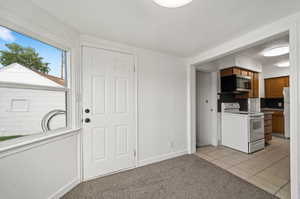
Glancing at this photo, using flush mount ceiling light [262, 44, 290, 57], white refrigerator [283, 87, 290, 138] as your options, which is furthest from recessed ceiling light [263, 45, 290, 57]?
white refrigerator [283, 87, 290, 138]

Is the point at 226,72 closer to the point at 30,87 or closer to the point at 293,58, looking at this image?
the point at 293,58

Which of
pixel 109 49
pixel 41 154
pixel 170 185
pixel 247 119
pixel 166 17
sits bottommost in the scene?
pixel 170 185

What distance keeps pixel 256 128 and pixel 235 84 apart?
3.77ft

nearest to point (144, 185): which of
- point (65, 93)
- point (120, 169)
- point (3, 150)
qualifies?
point (120, 169)

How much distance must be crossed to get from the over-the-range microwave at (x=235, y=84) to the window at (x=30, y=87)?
3.63 m

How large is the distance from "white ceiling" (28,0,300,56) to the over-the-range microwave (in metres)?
1.53

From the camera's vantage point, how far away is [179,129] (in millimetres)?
2809

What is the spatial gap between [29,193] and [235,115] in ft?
12.6

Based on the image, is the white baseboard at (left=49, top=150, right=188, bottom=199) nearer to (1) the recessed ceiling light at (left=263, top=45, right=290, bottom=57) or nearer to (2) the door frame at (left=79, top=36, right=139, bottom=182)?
(2) the door frame at (left=79, top=36, right=139, bottom=182)

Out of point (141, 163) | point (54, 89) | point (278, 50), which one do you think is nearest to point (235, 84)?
point (278, 50)

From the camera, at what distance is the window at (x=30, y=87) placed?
1.18 m

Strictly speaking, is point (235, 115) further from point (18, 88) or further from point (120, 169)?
point (18, 88)

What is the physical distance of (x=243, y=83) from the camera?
10.9ft

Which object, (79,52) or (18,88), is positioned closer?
(18,88)
